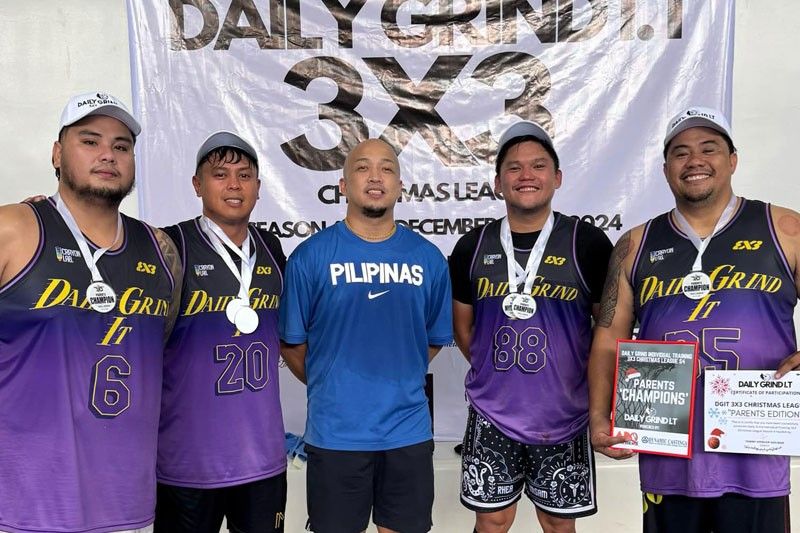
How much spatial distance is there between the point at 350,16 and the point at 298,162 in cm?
81

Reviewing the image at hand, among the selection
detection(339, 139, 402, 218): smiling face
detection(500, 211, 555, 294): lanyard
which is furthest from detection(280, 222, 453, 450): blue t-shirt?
detection(500, 211, 555, 294): lanyard

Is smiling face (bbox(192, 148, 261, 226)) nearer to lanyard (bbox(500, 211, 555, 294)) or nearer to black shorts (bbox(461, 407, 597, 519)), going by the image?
lanyard (bbox(500, 211, 555, 294))

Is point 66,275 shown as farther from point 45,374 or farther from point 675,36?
point 675,36

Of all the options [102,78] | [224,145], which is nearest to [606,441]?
[224,145]

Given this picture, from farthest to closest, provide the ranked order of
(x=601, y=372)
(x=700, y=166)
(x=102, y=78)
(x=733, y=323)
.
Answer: (x=102, y=78), (x=601, y=372), (x=700, y=166), (x=733, y=323)

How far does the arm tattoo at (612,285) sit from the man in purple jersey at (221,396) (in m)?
1.16

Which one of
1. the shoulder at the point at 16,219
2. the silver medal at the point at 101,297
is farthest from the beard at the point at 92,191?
the silver medal at the point at 101,297

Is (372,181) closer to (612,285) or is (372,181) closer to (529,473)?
(612,285)

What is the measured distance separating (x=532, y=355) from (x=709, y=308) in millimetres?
625

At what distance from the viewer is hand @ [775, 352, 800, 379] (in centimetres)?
171

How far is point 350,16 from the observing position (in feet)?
10.4

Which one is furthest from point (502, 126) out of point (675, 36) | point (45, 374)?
point (45, 374)

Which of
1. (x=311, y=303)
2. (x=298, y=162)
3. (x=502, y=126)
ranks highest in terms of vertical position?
(x=502, y=126)

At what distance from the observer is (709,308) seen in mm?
1857
